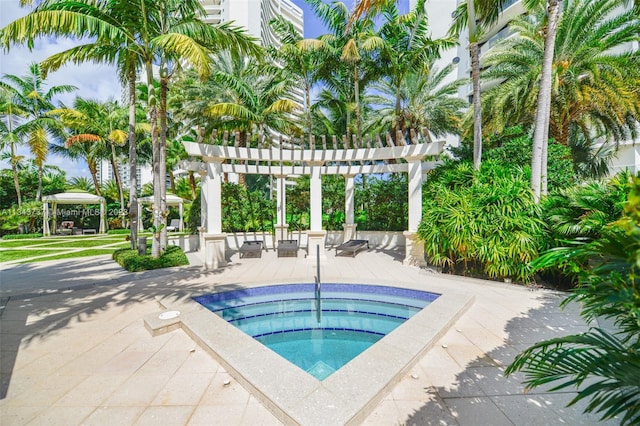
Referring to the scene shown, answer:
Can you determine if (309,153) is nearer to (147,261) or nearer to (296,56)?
(296,56)

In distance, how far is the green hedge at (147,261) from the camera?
908cm

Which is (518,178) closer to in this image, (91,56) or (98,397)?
(98,397)

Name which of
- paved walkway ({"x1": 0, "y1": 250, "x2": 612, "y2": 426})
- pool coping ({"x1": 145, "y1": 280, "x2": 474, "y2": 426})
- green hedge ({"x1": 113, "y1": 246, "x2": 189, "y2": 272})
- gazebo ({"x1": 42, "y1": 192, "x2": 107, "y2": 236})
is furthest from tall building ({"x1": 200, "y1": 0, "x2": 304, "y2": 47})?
pool coping ({"x1": 145, "y1": 280, "x2": 474, "y2": 426})

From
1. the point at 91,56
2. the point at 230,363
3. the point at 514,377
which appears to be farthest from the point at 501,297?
the point at 91,56

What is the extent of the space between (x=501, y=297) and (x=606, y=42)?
12.8 meters

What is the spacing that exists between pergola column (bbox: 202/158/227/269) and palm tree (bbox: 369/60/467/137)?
40.5 ft

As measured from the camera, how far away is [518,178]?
8.12 meters

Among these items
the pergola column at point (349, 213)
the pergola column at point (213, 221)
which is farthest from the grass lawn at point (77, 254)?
the pergola column at point (349, 213)

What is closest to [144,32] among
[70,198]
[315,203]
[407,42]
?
[315,203]

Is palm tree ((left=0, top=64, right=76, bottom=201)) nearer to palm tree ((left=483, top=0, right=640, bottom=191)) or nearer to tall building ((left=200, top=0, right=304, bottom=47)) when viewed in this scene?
tall building ((left=200, top=0, right=304, bottom=47))

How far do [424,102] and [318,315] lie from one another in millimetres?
17174

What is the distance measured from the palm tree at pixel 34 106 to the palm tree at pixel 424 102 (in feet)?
76.9

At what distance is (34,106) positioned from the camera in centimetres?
2072

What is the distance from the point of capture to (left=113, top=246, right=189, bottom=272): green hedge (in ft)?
29.8
